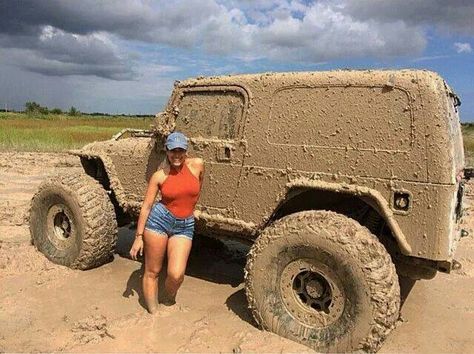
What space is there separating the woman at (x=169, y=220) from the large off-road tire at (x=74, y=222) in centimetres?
118

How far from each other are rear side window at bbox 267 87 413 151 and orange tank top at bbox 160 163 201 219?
782 millimetres

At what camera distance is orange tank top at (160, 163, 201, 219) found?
4.26m

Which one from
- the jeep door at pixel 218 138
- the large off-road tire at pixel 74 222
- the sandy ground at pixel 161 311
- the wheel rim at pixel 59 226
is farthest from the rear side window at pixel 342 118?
the wheel rim at pixel 59 226

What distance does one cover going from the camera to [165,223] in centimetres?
424

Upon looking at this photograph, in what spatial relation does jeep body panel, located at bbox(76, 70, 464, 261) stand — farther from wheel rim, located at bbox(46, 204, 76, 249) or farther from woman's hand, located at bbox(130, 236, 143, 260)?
wheel rim, located at bbox(46, 204, 76, 249)

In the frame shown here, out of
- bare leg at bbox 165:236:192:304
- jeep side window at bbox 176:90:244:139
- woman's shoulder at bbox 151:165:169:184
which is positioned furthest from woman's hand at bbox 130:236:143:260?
jeep side window at bbox 176:90:244:139

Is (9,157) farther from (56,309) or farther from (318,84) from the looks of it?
(318,84)

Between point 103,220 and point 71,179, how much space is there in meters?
0.60

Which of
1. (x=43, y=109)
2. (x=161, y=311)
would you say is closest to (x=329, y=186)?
(x=161, y=311)

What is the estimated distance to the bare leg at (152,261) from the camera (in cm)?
423

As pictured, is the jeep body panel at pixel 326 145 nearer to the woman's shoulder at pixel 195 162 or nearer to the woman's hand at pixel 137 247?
the woman's shoulder at pixel 195 162

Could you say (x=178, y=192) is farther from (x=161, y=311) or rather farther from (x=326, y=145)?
(x=326, y=145)

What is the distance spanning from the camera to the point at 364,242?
361 cm

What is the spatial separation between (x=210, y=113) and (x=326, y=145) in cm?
127
